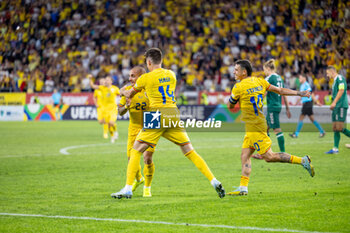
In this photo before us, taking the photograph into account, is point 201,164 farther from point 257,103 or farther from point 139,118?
point 139,118

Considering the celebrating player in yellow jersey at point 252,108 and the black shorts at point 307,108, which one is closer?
the celebrating player in yellow jersey at point 252,108

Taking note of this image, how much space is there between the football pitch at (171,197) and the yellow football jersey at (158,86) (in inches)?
55.9

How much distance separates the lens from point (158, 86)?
7.46m

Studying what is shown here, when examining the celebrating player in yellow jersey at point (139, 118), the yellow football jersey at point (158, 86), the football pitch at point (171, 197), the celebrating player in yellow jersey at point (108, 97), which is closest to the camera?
the football pitch at point (171, 197)

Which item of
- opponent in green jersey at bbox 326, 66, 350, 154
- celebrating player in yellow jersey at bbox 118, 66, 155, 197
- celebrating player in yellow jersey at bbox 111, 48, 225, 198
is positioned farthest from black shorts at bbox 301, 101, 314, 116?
celebrating player in yellow jersey at bbox 111, 48, 225, 198

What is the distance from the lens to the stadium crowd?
3067 centimetres

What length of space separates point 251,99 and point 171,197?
1.90 metres

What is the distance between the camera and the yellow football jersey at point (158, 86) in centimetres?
745

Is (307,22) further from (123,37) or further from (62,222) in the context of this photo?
(62,222)

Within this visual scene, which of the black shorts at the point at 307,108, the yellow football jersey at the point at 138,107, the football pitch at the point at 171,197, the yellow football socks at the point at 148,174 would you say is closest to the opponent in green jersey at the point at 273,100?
the football pitch at the point at 171,197

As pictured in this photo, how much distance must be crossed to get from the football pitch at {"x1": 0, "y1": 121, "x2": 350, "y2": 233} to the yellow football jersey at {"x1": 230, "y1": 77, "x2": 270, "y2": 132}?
107 cm

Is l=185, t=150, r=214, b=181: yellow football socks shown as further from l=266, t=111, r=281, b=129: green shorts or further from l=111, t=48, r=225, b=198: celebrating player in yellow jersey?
l=266, t=111, r=281, b=129: green shorts

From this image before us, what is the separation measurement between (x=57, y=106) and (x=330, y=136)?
1990 cm

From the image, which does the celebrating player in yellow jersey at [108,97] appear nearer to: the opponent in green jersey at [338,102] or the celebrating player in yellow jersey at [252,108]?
the opponent in green jersey at [338,102]
